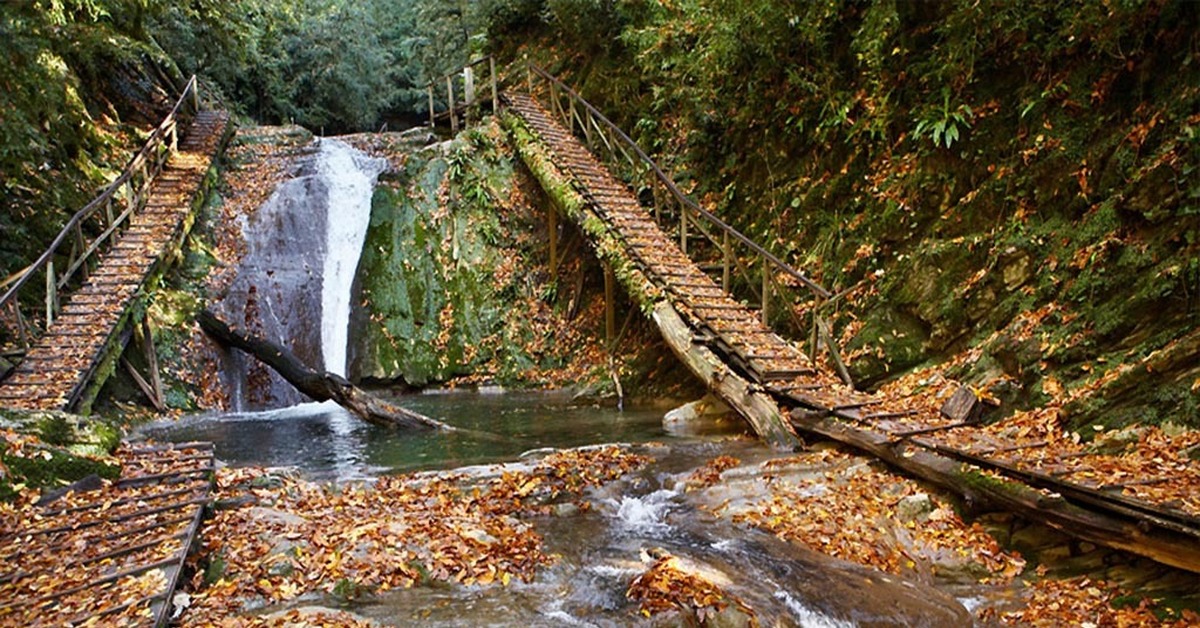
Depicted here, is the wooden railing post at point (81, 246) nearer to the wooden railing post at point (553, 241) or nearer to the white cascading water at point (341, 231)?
the white cascading water at point (341, 231)

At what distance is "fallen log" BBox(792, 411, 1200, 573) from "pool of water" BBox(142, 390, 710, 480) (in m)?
3.38

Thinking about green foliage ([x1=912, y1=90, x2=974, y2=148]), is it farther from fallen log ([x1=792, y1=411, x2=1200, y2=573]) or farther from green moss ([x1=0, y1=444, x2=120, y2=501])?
green moss ([x1=0, y1=444, x2=120, y2=501])

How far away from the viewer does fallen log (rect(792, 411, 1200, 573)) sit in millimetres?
4352

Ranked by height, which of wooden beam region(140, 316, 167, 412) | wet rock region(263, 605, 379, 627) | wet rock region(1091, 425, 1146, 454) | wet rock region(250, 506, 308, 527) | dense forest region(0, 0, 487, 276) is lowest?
wet rock region(263, 605, 379, 627)

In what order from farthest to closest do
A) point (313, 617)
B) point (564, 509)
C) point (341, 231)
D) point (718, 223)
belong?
point (341, 231) → point (718, 223) → point (564, 509) → point (313, 617)

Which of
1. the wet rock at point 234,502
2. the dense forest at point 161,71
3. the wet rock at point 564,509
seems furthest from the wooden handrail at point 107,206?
the wet rock at point 564,509

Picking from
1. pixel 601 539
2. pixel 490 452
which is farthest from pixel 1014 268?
pixel 490 452

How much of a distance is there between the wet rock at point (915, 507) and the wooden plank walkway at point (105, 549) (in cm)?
549

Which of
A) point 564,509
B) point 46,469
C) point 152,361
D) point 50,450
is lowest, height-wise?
point 564,509

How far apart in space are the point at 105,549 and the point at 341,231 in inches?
504

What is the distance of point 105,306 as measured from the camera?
10273mm

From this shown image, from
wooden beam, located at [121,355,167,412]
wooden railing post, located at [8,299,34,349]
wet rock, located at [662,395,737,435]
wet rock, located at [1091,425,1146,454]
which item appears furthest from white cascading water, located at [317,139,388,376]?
wet rock, located at [1091,425,1146,454]

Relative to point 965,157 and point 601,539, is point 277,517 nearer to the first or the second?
point 601,539

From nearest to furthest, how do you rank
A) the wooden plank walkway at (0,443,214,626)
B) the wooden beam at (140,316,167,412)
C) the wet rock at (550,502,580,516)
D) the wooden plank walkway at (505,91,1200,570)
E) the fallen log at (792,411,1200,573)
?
the wooden plank walkway at (0,443,214,626)
the fallen log at (792,411,1200,573)
the wooden plank walkway at (505,91,1200,570)
the wet rock at (550,502,580,516)
the wooden beam at (140,316,167,412)
